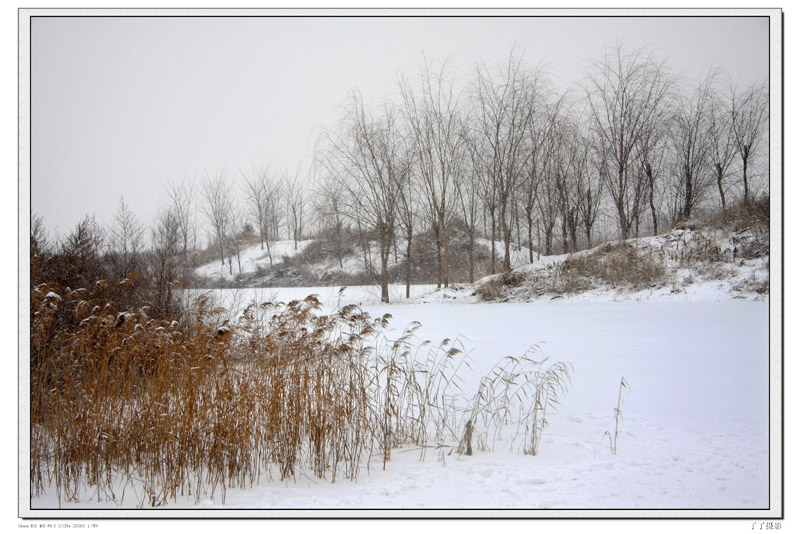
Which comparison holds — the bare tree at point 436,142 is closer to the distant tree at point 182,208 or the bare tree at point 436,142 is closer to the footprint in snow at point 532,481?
the distant tree at point 182,208

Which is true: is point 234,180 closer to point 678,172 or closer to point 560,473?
point 678,172

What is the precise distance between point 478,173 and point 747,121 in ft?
27.2

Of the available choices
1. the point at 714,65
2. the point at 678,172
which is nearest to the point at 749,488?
the point at 714,65

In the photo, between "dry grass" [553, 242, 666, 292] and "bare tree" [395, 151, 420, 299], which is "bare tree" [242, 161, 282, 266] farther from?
"dry grass" [553, 242, 666, 292]

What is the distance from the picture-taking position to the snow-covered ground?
246cm

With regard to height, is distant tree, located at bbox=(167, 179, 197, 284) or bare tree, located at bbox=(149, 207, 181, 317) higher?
distant tree, located at bbox=(167, 179, 197, 284)

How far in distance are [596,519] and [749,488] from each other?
0.89 meters

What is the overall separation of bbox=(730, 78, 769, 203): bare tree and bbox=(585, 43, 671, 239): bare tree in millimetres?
1198

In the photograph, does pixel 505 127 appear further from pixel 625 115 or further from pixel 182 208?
pixel 182 208

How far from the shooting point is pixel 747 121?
195 inches

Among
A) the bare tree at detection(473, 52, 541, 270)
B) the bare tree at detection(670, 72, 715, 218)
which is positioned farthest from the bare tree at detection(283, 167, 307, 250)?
the bare tree at detection(670, 72, 715, 218)

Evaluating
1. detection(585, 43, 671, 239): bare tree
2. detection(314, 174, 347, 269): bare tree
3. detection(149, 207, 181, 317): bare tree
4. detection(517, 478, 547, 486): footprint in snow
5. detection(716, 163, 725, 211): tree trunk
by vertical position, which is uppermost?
detection(585, 43, 671, 239): bare tree

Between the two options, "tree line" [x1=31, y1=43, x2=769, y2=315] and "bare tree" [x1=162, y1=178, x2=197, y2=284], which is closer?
"tree line" [x1=31, y1=43, x2=769, y2=315]

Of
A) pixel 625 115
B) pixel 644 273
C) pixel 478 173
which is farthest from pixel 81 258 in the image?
pixel 478 173
